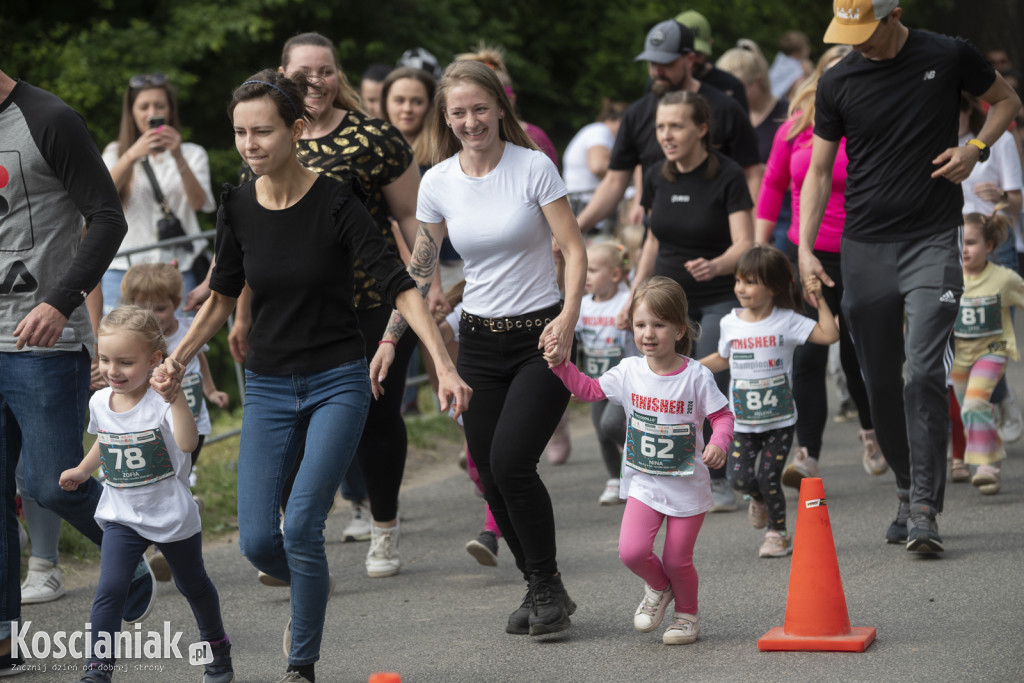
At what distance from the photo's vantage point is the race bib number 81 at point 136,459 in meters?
4.97

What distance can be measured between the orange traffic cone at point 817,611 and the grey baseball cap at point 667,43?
3.64 m

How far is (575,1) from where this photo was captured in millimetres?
23375

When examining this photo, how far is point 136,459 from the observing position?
498 centimetres

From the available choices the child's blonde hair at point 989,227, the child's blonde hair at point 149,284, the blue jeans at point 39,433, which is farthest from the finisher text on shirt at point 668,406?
the child's blonde hair at point 989,227

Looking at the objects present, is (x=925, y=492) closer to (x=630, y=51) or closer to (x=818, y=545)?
(x=818, y=545)

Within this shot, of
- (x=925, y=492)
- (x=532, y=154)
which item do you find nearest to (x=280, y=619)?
(x=532, y=154)

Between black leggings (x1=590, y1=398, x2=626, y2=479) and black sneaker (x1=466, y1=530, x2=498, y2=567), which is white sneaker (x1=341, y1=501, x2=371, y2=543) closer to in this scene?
black sneaker (x1=466, y1=530, x2=498, y2=567)

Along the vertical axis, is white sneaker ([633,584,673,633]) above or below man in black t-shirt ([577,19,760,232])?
below

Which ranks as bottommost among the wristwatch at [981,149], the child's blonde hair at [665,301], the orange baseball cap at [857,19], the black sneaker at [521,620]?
the black sneaker at [521,620]

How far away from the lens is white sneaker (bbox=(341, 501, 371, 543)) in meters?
7.54

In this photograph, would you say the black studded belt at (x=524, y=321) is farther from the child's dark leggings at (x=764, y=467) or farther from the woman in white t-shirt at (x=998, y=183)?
the woman in white t-shirt at (x=998, y=183)

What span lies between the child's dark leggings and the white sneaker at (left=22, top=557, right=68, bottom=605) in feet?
10.8

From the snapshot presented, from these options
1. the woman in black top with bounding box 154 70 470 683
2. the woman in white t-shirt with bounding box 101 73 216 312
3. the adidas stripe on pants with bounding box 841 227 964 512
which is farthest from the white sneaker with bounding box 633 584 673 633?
the woman in white t-shirt with bounding box 101 73 216 312

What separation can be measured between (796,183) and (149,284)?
141 inches
